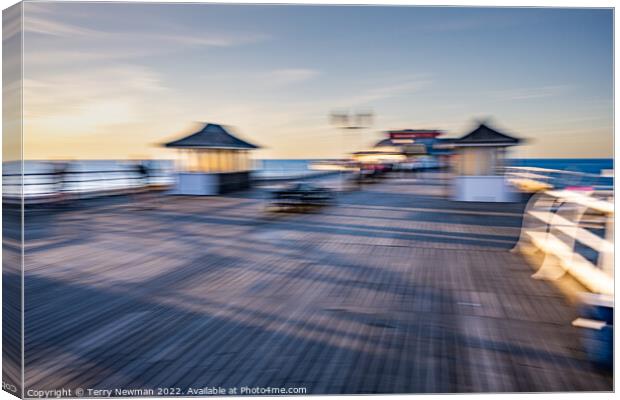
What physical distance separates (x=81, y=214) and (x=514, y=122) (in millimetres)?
8918

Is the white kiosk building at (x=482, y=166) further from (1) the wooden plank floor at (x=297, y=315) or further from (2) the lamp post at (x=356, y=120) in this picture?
(1) the wooden plank floor at (x=297, y=315)

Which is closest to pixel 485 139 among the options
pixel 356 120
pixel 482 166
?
pixel 482 166

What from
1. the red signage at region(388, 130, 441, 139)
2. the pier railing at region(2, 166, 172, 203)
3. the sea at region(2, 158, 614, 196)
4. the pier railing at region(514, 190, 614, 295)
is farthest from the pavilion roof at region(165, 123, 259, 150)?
the pier railing at region(514, 190, 614, 295)

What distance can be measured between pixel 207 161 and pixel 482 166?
6.51 m

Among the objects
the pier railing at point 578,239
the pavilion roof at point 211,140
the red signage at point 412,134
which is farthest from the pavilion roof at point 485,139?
the pier railing at point 578,239

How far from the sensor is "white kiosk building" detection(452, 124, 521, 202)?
11461 mm

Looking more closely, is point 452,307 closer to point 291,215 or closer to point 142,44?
point 142,44

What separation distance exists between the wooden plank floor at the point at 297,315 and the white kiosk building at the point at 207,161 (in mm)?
6295

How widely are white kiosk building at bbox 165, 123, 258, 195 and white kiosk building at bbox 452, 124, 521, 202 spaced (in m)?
5.59

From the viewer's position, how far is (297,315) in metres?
3.66

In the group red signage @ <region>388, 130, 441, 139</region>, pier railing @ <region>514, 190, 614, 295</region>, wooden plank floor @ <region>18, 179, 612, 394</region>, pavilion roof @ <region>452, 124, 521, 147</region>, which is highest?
red signage @ <region>388, 130, 441, 139</region>

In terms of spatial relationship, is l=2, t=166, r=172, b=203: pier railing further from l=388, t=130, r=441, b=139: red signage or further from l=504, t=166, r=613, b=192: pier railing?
l=504, t=166, r=613, b=192: pier railing

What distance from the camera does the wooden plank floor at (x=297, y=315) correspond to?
2.87 meters

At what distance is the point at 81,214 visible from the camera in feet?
29.6
